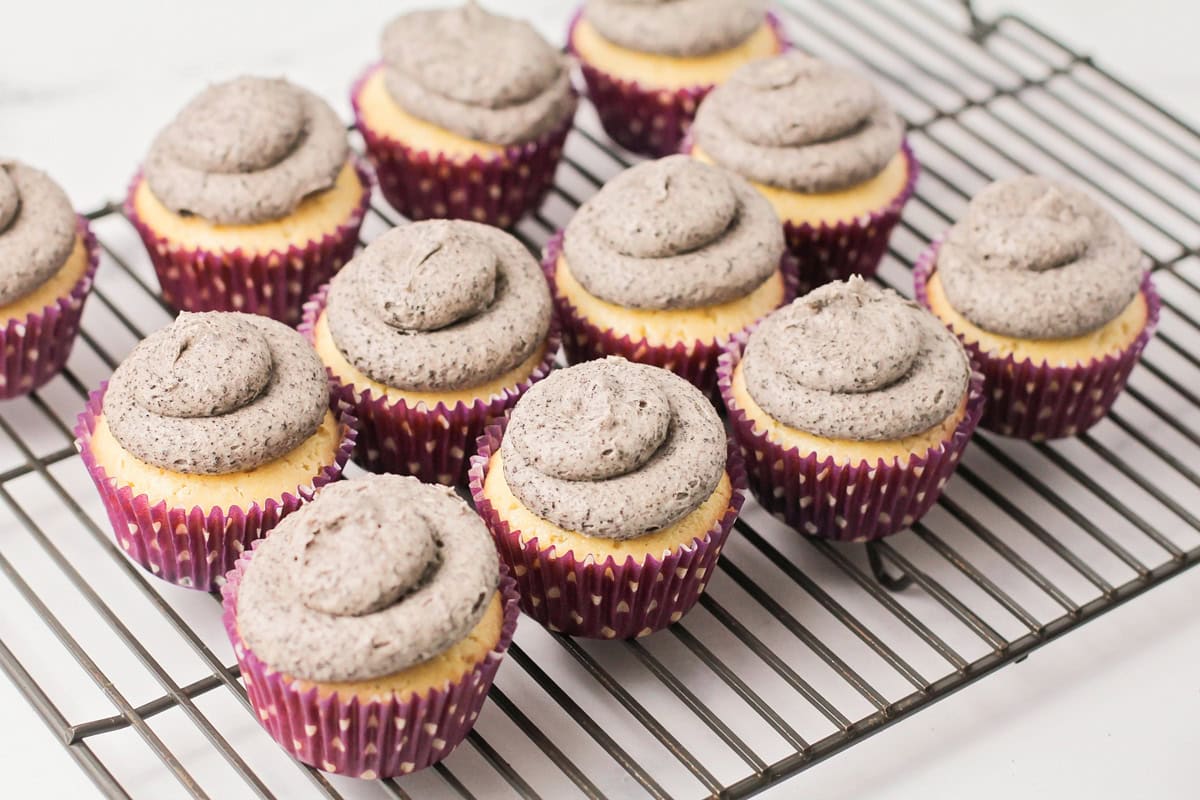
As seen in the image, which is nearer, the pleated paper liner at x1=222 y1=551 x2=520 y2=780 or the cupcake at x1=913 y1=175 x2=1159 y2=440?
the pleated paper liner at x1=222 y1=551 x2=520 y2=780

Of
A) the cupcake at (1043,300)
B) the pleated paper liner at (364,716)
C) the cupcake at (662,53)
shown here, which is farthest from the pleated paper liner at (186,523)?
the cupcake at (662,53)

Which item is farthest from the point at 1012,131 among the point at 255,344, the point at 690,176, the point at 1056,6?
the point at 255,344

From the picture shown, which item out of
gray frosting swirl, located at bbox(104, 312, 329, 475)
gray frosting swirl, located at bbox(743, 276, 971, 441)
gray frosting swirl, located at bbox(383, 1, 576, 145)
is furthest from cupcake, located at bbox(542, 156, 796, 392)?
gray frosting swirl, located at bbox(104, 312, 329, 475)

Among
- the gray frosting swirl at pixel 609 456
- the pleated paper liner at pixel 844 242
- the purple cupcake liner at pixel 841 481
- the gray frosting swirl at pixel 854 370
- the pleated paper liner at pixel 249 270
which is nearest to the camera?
the gray frosting swirl at pixel 609 456

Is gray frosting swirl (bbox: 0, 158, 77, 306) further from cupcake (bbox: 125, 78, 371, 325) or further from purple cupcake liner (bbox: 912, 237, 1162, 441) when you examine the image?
purple cupcake liner (bbox: 912, 237, 1162, 441)

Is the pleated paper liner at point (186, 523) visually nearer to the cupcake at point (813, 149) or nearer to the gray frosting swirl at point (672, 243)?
the gray frosting swirl at point (672, 243)

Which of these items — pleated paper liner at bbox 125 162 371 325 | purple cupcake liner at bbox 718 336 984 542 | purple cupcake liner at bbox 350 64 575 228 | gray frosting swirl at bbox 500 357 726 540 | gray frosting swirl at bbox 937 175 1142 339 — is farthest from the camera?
purple cupcake liner at bbox 350 64 575 228

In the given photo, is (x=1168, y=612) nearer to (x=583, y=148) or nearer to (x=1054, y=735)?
(x=1054, y=735)
